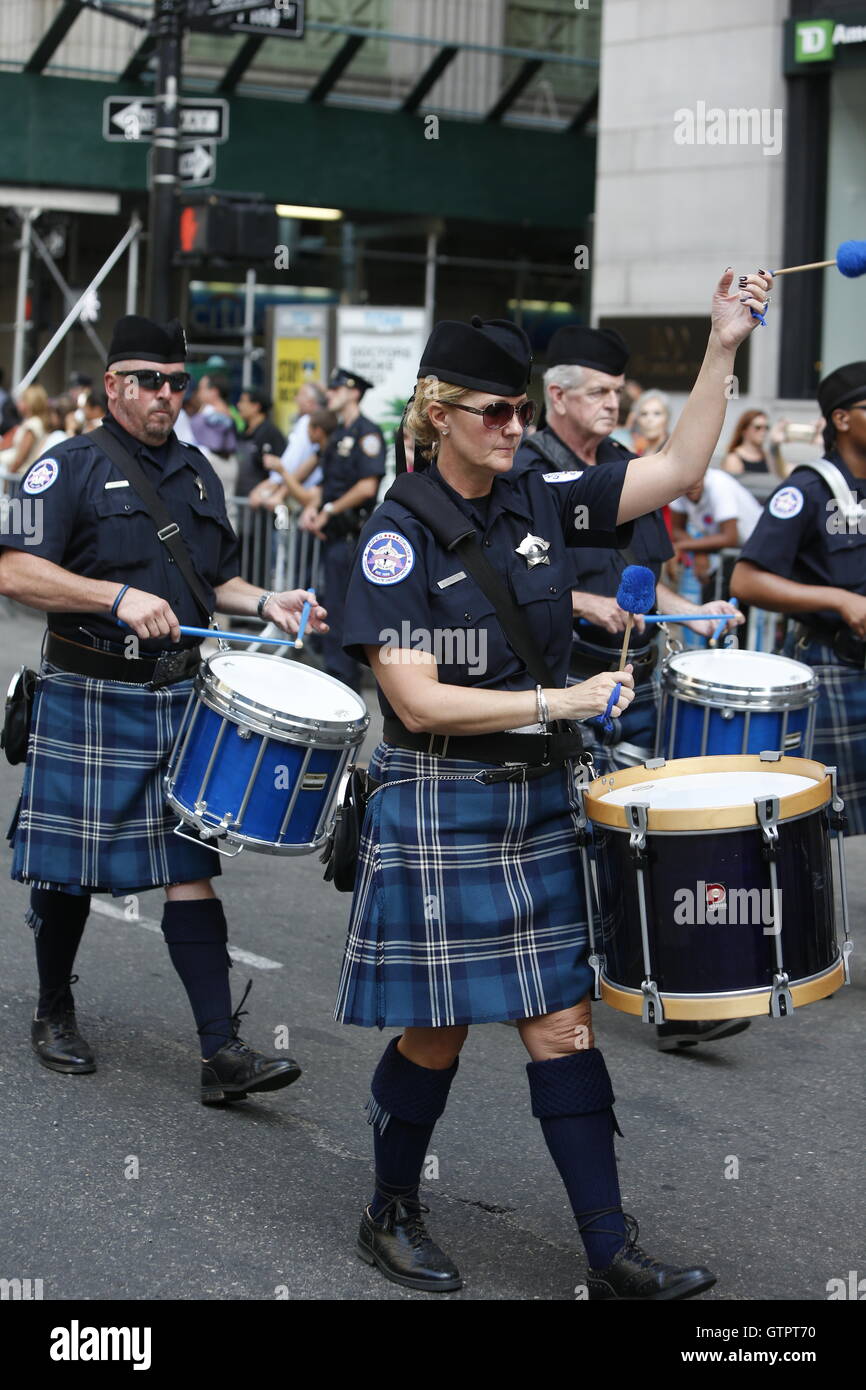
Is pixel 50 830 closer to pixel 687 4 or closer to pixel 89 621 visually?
pixel 89 621

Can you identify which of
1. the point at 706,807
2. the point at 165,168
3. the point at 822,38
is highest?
the point at 822,38

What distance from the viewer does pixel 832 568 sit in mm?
5887

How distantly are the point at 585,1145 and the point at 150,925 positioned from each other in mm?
3261

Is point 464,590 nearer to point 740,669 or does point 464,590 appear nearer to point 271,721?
point 271,721

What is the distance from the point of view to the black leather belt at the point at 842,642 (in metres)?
5.94

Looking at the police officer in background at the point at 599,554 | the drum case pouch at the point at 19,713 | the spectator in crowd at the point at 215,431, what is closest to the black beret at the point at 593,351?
the police officer in background at the point at 599,554

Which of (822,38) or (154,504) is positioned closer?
(154,504)

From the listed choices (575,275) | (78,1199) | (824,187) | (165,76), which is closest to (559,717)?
(78,1199)

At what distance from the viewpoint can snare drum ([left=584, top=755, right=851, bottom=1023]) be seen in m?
3.38

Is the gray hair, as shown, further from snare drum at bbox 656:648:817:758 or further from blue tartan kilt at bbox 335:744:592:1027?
blue tartan kilt at bbox 335:744:592:1027

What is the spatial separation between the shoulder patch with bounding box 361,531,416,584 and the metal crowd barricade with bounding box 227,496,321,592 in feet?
28.0

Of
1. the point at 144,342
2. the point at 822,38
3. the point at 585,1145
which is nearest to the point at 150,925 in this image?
the point at 144,342

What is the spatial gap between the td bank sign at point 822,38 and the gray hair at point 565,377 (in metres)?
9.26

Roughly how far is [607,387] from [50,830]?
6.41 feet
